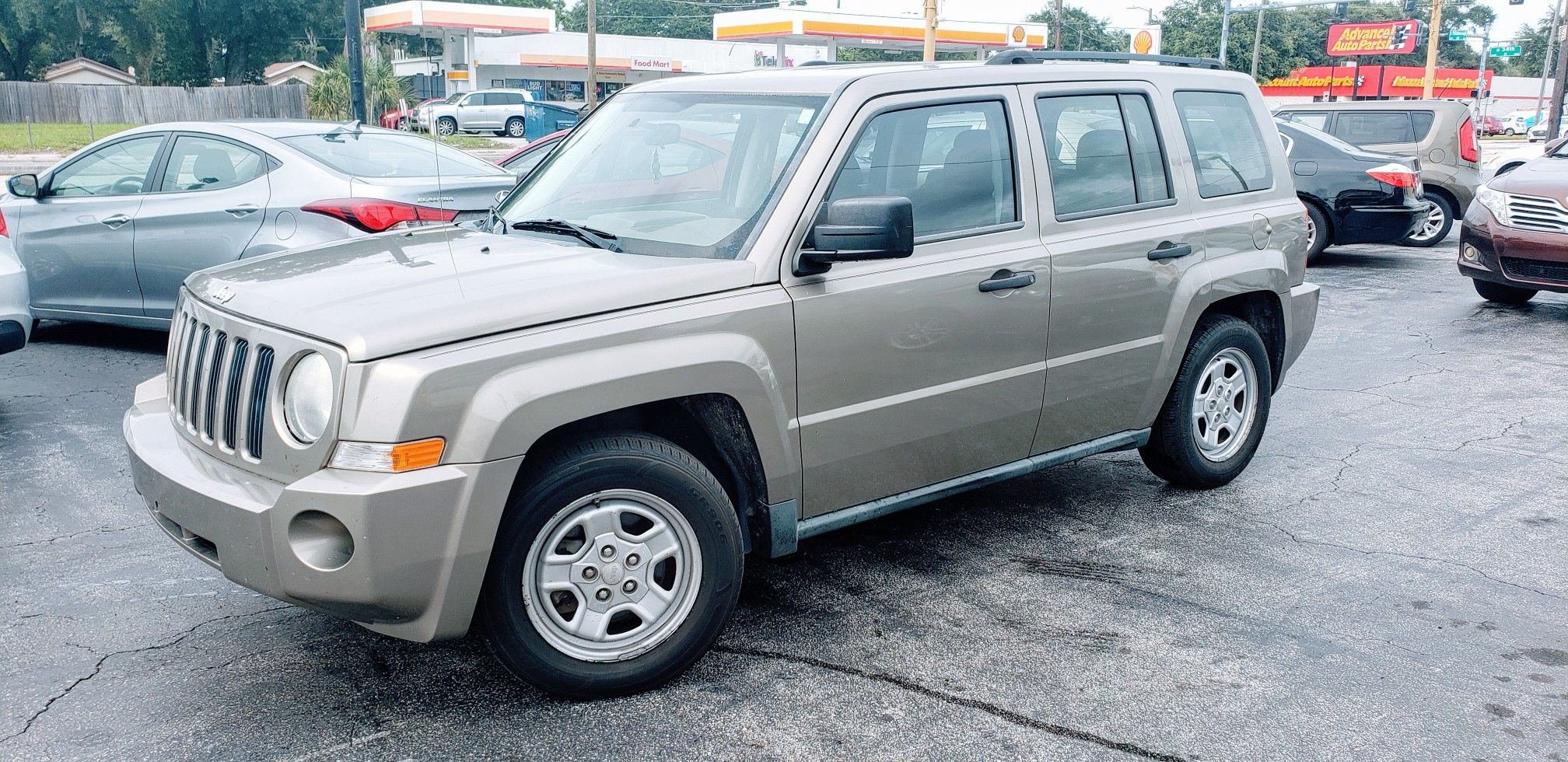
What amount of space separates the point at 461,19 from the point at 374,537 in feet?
183

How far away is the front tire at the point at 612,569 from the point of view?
328cm

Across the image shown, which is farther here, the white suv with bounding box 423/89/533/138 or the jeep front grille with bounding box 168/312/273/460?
the white suv with bounding box 423/89/533/138

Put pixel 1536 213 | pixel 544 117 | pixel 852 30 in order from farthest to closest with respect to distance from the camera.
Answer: pixel 852 30
pixel 544 117
pixel 1536 213

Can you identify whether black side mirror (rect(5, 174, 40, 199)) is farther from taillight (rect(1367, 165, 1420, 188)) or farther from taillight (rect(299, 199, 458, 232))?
Result: taillight (rect(1367, 165, 1420, 188))

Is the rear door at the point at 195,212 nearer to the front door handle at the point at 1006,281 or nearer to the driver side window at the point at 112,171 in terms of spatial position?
the driver side window at the point at 112,171

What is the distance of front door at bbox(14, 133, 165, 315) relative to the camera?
25.4 ft

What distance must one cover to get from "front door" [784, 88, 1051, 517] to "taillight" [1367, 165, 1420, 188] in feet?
31.0

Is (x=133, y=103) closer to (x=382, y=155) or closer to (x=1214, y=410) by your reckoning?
(x=382, y=155)

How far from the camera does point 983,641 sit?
12.9ft

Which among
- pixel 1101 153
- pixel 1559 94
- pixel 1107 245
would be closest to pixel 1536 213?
pixel 1101 153

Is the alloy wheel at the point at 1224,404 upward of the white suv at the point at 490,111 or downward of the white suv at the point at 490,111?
downward

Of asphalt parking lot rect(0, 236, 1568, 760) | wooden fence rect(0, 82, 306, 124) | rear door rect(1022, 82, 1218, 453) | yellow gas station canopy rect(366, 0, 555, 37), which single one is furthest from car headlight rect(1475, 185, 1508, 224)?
yellow gas station canopy rect(366, 0, 555, 37)

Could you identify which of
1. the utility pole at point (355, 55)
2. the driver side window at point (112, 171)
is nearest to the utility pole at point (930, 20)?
the utility pole at point (355, 55)

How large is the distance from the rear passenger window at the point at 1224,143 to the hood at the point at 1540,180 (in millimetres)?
5749
